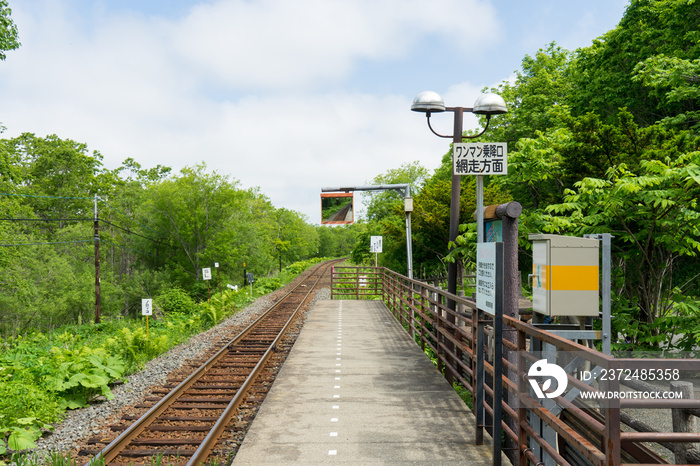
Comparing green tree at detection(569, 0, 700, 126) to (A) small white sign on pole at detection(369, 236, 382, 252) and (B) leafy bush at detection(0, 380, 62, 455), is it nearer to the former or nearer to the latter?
(A) small white sign on pole at detection(369, 236, 382, 252)

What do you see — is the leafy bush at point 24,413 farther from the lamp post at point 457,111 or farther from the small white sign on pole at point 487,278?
the lamp post at point 457,111

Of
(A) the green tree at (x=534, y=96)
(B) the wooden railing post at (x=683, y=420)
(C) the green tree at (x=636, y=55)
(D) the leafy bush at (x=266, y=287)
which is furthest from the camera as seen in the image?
(D) the leafy bush at (x=266, y=287)

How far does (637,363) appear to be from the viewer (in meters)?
2.70

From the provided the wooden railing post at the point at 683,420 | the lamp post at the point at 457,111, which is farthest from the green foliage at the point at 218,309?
the wooden railing post at the point at 683,420

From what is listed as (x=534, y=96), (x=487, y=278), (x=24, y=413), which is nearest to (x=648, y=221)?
(x=487, y=278)

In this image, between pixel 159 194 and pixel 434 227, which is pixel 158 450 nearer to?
pixel 434 227

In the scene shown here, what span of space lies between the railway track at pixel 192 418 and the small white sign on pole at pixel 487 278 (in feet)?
9.94

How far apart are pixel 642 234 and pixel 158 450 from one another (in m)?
6.92

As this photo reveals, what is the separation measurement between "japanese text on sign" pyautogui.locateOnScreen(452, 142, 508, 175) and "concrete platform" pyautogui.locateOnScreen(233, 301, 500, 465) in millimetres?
2944

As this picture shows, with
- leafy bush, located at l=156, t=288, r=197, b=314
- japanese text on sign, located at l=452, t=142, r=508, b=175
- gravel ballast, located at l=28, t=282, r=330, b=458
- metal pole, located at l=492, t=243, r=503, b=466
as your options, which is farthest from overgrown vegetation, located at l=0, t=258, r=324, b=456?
leafy bush, located at l=156, t=288, r=197, b=314

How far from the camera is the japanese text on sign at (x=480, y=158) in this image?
638 cm

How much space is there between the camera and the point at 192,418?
6.77 meters

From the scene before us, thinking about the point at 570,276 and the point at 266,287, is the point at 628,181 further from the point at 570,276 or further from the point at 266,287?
the point at 266,287

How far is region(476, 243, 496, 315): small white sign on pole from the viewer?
4.58 meters
